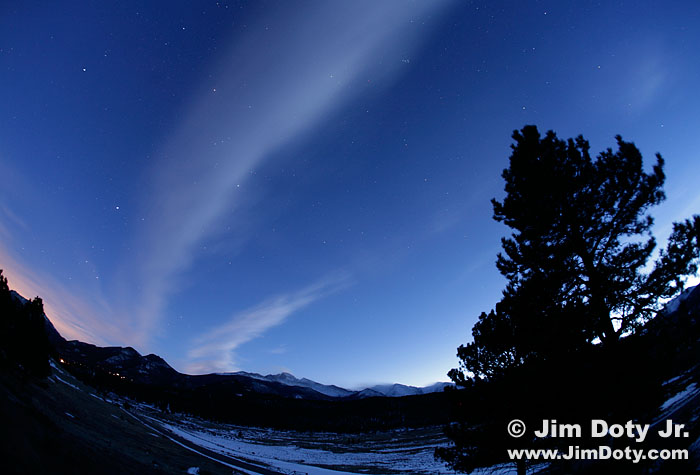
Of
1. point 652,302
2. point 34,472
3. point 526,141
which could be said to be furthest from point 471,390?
point 34,472

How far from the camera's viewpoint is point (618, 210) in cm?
1162

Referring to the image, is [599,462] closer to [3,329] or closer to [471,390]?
[471,390]

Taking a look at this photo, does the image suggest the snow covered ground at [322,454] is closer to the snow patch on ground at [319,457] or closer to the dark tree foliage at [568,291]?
the snow patch on ground at [319,457]

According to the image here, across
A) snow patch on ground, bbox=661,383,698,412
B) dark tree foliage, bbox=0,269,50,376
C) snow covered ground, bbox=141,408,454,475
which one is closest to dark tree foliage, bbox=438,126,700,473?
snow patch on ground, bbox=661,383,698,412

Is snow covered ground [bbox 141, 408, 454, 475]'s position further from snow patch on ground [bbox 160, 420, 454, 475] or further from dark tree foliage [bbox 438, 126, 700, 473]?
dark tree foliage [bbox 438, 126, 700, 473]

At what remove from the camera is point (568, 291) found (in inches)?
464

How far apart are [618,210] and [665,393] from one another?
6.19 meters

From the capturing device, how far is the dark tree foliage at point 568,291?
398 inches

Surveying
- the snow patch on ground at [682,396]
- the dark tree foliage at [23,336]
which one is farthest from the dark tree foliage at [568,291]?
the dark tree foliage at [23,336]

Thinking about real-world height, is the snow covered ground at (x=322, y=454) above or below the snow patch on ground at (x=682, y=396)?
below

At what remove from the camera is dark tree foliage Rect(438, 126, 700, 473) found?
1012 centimetres

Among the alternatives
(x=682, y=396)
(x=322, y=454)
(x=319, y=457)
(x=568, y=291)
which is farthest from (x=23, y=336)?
(x=322, y=454)

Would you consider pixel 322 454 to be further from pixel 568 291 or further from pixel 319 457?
pixel 568 291

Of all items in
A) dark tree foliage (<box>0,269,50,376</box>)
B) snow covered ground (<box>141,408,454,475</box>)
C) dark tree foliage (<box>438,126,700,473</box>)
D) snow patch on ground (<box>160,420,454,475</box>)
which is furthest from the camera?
snow covered ground (<box>141,408,454,475</box>)
